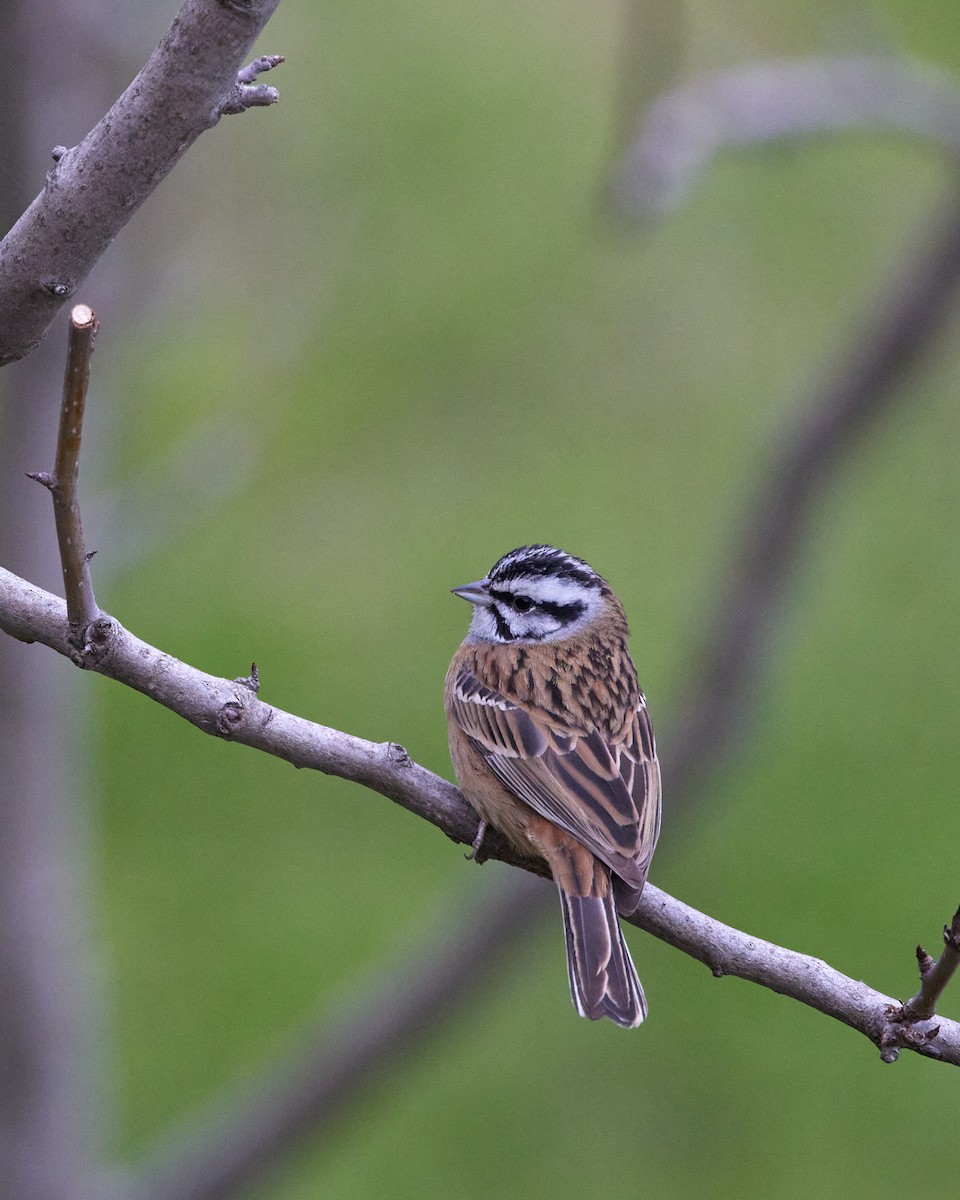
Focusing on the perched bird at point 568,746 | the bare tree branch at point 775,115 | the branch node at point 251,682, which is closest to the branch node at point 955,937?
the perched bird at point 568,746

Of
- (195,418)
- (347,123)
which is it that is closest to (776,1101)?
(195,418)

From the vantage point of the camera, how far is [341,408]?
12.4m

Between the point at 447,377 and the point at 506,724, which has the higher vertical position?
the point at 447,377

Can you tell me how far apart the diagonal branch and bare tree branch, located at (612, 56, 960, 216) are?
2.83m

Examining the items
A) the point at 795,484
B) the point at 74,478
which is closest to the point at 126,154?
the point at 74,478

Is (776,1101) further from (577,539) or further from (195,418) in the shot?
(195,418)

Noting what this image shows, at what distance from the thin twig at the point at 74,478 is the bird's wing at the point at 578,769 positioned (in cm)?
175

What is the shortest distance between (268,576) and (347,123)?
4577 millimetres

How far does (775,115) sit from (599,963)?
3.46m

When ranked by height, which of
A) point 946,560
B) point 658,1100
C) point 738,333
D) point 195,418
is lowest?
point 658,1100

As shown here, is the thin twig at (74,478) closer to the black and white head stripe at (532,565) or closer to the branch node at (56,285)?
the branch node at (56,285)

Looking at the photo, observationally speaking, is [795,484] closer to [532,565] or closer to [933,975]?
[532,565]

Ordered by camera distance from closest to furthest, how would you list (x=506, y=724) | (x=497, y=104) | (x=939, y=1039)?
(x=939, y=1039) → (x=506, y=724) → (x=497, y=104)

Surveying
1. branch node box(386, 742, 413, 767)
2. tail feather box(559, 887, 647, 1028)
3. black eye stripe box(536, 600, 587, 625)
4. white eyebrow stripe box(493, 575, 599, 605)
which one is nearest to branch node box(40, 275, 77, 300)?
branch node box(386, 742, 413, 767)
